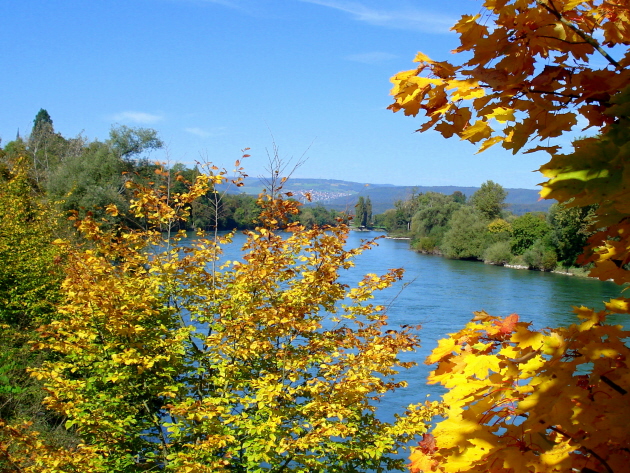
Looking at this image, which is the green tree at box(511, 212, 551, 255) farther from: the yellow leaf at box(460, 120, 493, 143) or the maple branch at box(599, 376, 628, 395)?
the maple branch at box(599, 376, 628, 395)

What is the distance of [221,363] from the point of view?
20.3ft

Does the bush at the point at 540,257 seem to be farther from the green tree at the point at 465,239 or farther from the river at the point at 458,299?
the green tree at the point at 465,239

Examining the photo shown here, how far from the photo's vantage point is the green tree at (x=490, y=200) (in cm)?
5888

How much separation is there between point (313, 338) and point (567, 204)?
5.56 m

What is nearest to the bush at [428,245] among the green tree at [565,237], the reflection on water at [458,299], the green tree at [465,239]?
the green tree at [465,239]

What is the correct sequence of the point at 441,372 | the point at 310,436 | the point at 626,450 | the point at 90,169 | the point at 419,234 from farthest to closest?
the point at 419,234
the point at 90,169
the point at 310,436
the point at 441,372
the point at 626,450

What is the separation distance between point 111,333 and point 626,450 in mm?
6041

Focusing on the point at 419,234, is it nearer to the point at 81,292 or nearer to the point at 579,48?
the point at 81,292

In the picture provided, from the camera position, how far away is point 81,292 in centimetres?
583

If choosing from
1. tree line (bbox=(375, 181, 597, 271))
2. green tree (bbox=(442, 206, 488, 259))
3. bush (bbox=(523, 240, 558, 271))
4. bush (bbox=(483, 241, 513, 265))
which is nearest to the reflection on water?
bush (bbox=(523, 240, 558, 271))

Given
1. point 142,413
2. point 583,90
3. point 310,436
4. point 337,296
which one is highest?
point 583,90

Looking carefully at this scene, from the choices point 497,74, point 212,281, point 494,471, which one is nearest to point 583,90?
point 497,74

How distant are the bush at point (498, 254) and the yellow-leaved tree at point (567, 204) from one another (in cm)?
4093

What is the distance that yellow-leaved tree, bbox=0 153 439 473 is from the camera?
550 cm
